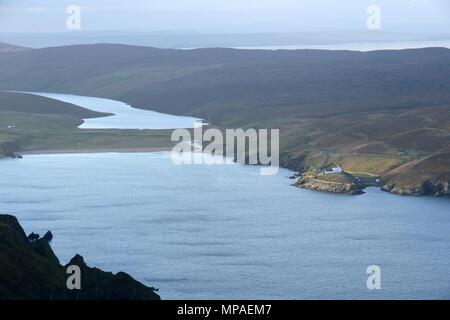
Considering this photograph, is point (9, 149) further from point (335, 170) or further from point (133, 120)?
point (133, 120)

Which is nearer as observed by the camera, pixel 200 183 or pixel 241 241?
pixel 241 241

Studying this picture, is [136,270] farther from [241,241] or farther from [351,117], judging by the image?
[351,117]

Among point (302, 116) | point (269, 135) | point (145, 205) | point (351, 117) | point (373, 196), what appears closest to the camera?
point (145, 205)

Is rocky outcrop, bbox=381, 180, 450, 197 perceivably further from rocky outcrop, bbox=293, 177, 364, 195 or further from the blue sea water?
rocky outcrop, bbox=293, 177, 364, 195

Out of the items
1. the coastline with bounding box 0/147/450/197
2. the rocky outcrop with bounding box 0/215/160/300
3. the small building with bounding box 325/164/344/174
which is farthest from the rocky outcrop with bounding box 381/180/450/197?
the rocky outcrop with bounding box 0/215/160/300

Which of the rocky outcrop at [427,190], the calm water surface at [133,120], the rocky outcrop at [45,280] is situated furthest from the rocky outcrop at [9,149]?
the rocky outcrop at [45,280]

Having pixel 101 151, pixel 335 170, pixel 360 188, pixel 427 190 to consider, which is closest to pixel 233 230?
pixel 360 188
